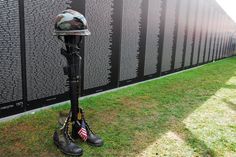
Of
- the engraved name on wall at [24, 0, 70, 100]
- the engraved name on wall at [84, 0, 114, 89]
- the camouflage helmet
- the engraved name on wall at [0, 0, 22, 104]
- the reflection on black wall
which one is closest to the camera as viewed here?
the camouflage helmet

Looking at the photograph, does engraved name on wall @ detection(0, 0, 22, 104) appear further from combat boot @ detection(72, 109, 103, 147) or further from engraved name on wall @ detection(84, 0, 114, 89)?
engraved name on wall @ detection(84, 0, 114, 89)

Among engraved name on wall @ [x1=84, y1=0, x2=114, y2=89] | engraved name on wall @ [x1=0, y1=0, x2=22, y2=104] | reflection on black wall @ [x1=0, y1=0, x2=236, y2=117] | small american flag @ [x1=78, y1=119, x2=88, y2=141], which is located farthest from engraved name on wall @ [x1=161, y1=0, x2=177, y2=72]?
small american flag @ [x1=78, y1=119, x2=88, y2=141]

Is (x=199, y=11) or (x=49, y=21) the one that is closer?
(x=49, y=21)

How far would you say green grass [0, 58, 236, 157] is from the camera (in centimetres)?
276

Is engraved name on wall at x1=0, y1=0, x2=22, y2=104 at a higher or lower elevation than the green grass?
higher

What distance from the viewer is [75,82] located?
107 inches

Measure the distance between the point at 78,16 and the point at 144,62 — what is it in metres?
3.50

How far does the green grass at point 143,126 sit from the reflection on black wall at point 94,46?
334 millimetres

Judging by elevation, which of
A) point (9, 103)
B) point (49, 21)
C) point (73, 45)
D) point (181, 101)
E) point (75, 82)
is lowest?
point (181, 101)

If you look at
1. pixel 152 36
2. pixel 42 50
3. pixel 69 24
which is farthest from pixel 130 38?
pixel 69 24

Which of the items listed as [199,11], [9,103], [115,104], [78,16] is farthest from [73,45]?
[199,11]

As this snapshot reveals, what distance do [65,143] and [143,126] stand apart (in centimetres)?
118

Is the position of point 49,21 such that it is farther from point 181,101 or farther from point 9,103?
point 181,101

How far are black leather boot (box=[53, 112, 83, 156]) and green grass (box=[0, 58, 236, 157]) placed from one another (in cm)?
7
